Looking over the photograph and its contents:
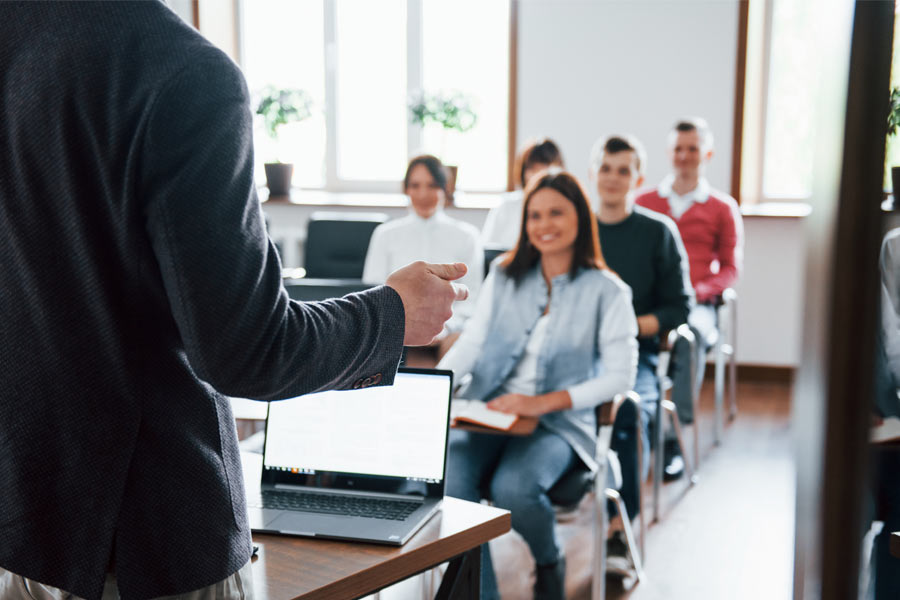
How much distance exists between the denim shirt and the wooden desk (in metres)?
1.17

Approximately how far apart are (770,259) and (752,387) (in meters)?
0.77

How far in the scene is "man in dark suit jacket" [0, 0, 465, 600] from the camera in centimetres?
74

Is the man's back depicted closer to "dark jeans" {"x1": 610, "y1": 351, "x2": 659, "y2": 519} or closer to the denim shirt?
"dark jeans" {"x1": 610, "y1": 351, "x2": 659, "y2": 519}

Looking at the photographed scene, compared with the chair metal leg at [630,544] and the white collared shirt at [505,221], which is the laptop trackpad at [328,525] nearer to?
the chair metal leg at [630,544]

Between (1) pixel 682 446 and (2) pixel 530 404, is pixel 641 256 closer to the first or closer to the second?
(1) pixel 682 446

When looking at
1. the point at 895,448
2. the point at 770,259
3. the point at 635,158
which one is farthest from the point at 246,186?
the point at 770,259

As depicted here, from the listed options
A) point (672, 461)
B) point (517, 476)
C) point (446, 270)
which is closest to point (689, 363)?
point (672, 461)

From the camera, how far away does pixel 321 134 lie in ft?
20.9

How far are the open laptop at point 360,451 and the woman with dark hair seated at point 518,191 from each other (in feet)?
10.1

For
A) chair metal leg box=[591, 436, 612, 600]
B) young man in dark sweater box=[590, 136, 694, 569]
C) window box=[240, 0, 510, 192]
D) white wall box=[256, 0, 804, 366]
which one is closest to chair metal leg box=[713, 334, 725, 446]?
young man in dark sweater box=[590, 136, 694, 569]

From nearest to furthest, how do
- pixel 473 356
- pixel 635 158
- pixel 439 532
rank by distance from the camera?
pixel 439 532 < pixel 473 356 < pixel 635 158

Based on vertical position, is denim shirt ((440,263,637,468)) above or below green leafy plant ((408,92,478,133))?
below

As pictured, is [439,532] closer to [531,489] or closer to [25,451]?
[25,451]

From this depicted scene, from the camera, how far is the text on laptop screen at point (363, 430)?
1559mm
